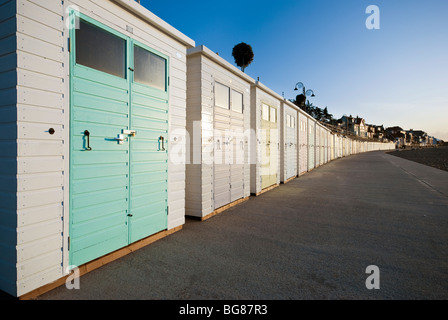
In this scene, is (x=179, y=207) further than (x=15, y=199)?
Yes

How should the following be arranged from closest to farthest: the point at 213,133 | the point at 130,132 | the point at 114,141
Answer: the point at 114,141 → the point at 130,132 → the point at 213,133

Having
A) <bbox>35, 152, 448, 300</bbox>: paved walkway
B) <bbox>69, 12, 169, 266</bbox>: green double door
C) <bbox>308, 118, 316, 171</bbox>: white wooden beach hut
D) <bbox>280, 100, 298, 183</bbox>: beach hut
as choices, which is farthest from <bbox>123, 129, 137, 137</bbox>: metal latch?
<bbox>308, 118, 316, 171</bbox>: white wooden beach hut

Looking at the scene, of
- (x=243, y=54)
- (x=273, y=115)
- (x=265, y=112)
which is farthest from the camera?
(x=243, y=54)

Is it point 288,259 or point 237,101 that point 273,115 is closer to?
point 237,101

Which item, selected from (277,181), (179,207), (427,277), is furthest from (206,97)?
(277,181)

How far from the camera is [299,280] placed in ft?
9.82

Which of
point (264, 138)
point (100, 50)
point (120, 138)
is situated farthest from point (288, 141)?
point (100, 50)

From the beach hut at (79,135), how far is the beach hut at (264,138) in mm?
4298

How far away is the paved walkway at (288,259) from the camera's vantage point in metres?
2.75

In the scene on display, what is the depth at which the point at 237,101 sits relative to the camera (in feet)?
23.6

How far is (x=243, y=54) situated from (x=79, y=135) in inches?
857

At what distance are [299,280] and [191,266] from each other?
1.49 meters

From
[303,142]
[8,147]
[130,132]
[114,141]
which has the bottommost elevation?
[8,147]
